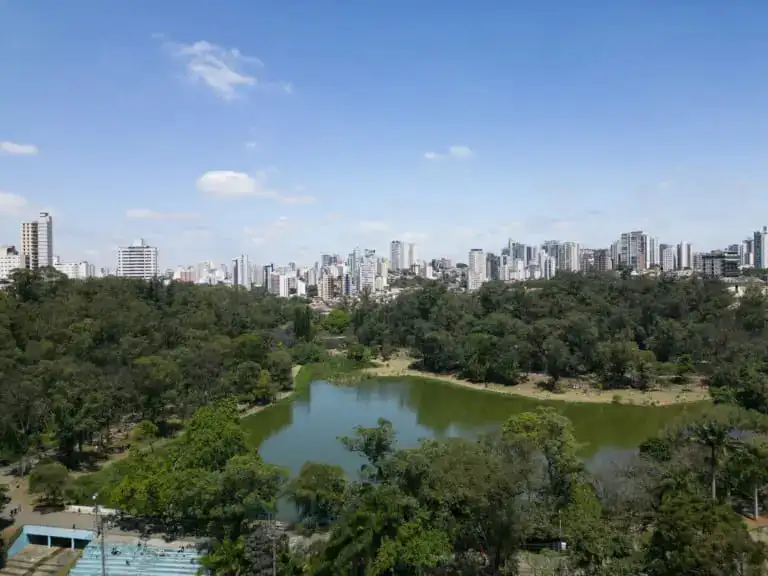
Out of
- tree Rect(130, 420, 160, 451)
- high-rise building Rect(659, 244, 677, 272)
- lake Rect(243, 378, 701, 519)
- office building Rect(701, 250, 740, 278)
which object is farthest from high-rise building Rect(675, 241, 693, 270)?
tree Rect(130, 420, 160, 451)

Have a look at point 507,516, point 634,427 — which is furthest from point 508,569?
point 634,427

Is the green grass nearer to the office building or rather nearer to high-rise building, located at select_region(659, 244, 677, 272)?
the office building

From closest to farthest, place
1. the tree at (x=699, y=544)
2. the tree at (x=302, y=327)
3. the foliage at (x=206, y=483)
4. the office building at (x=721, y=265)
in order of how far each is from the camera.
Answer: the tree at (x=699, y=544) → the foliage at (x=206, y=483) → the tree at (x=302, y=327) → the office building at (x=721, y=265)

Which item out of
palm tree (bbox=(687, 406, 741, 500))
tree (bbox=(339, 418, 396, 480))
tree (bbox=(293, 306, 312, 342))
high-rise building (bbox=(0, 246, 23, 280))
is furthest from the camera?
high-rise building (bbox=(0, 246, 23, 280))

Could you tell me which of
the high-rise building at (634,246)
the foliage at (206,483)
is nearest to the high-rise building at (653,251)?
the high-rise building at (634,246)

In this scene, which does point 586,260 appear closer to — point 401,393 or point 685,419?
point 401,393

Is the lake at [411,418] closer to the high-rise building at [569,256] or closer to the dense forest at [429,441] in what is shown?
the dense forest at [429,441]
